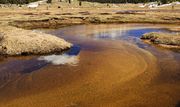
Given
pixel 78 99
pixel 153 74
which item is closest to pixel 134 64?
pixel 153 74

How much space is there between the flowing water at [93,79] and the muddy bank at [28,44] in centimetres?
102

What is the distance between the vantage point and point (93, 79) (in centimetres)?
1830

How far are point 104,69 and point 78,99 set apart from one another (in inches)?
223

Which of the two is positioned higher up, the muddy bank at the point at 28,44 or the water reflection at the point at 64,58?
the muddy bank at the point at 28,44

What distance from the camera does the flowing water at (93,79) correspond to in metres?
15.1

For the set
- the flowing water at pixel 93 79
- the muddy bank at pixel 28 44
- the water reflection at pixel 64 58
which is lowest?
the flowing water at pixel 93 79

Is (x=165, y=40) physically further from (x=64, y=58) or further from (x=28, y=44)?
(x=28, y=44)

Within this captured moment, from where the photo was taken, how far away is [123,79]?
1834 centimetres

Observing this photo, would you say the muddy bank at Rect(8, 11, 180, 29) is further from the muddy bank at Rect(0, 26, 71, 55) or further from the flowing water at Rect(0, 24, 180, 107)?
the flowing water at Rect(0, 24, 180, 107)

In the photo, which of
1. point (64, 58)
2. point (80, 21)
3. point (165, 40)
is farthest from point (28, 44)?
point (80, 21)

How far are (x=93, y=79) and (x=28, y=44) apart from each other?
9.23 metres

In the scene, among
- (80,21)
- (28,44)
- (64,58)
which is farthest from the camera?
(80,21)

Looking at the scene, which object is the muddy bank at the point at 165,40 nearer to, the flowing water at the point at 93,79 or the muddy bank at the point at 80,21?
the flowing water at the point at 93,79

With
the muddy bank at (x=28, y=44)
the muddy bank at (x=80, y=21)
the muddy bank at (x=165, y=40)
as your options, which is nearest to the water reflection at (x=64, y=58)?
the muddy bank at (x=28, y=44)
